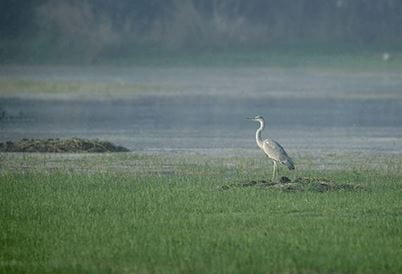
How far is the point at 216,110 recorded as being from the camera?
50594mm

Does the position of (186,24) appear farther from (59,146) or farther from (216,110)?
(59,146)

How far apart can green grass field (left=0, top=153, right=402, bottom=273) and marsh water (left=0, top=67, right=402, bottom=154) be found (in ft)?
20.8

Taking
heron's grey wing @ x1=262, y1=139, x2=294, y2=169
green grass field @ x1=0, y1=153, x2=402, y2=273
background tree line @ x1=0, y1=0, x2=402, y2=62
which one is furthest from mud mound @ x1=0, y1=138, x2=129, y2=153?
background tree line @ x1=0, y1=0, x2=402, y2=62

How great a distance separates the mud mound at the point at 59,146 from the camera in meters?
27.0

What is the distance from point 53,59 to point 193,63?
7563mm

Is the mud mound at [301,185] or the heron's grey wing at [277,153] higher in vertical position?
the heron's grey wing at [277,153]

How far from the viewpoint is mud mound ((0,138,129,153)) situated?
2697cm

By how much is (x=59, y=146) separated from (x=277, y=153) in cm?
624

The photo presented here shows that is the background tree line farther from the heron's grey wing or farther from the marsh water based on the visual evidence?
the heron's grey wing

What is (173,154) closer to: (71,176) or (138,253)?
(71,176)

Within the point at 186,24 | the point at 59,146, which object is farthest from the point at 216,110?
the point at 186,24

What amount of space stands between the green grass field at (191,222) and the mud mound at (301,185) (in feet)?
0.71

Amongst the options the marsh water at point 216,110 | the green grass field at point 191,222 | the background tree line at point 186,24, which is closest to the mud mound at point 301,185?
the green grass field at point 191,222

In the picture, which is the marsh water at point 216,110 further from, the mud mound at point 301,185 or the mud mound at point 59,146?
the mud mound at point 301,185
